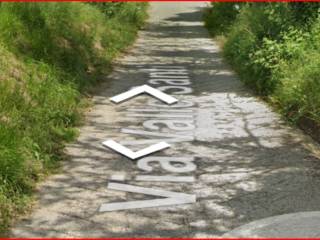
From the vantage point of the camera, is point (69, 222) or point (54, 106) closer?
point (69, 222)

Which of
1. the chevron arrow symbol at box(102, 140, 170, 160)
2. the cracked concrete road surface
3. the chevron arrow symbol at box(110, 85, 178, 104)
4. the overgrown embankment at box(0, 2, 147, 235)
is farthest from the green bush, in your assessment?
the chevron arrow symbol at box(102, 140, 170, 160)

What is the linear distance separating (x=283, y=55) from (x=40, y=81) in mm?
4014

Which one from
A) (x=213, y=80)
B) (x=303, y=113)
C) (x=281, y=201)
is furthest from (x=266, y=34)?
(x=281, y=201)

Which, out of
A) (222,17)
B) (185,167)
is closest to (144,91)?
(185,167)

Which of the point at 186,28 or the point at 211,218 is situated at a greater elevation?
the point at 211,218

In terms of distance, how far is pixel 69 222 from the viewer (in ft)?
14.9

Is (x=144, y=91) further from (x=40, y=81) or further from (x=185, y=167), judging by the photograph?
(x=185, y=167)

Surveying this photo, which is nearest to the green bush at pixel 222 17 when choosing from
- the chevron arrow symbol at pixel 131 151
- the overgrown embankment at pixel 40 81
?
the overgrown embankment at pixel 40 81

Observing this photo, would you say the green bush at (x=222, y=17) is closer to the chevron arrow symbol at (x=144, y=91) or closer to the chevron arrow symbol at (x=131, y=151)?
the chevron arrow symbol at (x=144, y=91)

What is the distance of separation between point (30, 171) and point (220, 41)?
394 inches

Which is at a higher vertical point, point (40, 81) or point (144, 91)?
point (40, 81)

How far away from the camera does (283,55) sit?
8953mm

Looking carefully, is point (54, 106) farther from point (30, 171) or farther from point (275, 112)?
point (275, 112)

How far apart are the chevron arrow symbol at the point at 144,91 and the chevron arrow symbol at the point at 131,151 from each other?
2.17m
